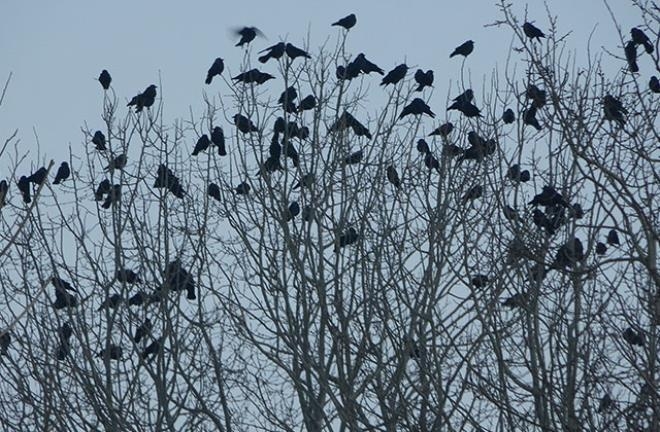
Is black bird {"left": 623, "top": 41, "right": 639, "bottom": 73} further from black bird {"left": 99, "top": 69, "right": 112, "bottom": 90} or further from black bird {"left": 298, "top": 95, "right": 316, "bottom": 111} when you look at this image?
black bird {"left": 99, "top": 69, "right": 112, "bottom": 90}

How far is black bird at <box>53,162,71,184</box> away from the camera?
10.2 m

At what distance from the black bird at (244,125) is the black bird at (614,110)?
12.1 feet

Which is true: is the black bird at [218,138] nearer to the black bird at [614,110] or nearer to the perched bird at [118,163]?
the perched bird at [118,163]

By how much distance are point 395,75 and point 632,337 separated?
13.8 feet

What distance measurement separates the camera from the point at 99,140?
10391 mm

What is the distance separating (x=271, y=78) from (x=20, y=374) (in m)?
2.92

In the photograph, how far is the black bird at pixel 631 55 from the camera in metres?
6.45

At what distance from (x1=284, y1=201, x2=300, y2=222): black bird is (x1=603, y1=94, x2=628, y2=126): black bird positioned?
319 cm

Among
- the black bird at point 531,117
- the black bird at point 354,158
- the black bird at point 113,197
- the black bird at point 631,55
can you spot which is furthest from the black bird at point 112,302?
the black bird at point 631,55

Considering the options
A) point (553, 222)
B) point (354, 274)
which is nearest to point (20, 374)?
point (354, 274)

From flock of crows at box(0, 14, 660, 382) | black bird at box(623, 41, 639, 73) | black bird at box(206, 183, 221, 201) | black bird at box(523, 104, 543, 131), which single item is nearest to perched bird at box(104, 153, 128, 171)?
flock of crows at box(0, 14, 660, 382)

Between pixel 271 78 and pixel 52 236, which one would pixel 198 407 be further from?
pixel 271 78

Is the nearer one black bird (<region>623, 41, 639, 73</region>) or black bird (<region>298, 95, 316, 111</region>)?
black bird (<region>623, 41, 639, 73</region>)

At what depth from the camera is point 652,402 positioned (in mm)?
5613
